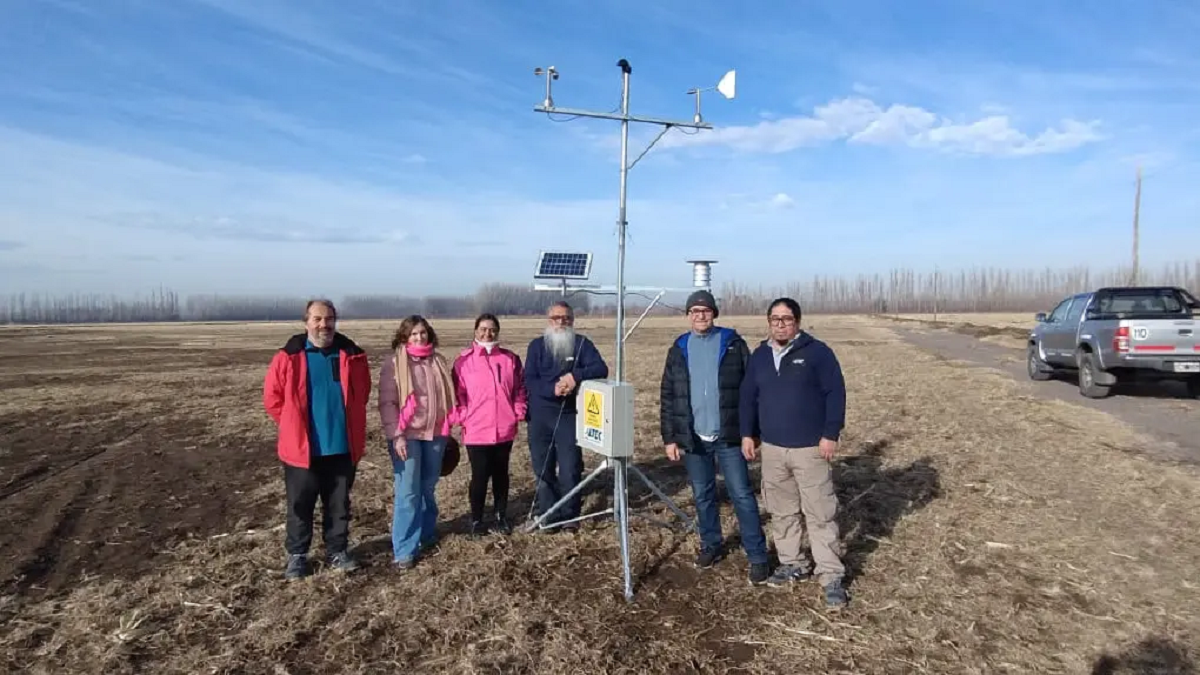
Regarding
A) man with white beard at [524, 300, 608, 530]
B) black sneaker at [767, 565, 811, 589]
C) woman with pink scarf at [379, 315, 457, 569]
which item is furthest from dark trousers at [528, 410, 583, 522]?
black sneaker at [767, 565, 811, 589]

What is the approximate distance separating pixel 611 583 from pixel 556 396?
1.56m

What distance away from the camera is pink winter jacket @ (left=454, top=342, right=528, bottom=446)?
547 cm

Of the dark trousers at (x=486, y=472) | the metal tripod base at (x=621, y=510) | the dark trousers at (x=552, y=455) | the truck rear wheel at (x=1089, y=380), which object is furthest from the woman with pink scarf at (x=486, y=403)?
the truck rear wheel at (x=1089, y=380)

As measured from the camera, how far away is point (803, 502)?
15.0ft

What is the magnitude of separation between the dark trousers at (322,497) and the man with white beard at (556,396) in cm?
150

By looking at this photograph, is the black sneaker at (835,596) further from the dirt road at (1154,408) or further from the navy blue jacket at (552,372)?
the dirt road at (1154,408)

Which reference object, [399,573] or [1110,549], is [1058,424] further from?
[399,573]

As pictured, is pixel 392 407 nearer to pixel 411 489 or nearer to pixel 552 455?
pixel 411 489

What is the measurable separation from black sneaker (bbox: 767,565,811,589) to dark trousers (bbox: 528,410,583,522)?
1.79 meters

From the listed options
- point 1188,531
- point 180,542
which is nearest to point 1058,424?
point 1188,531

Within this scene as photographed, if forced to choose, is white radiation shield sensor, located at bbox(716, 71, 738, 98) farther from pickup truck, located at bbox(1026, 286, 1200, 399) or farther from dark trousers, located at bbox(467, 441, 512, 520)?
pickup truck, located at bbox(1026, 286, 1200, 399)

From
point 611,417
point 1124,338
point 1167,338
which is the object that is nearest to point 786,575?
point 611,417

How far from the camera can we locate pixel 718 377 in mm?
4770

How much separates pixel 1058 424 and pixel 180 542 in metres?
11.3
